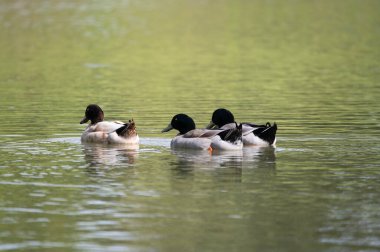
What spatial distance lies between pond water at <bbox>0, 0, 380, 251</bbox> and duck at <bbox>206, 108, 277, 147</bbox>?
0.29 m

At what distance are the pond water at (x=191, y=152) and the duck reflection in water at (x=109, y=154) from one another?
50mm

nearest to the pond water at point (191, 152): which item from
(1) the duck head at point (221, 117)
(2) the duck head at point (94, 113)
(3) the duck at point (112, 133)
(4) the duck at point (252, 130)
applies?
(4) the duck at point (252, 130)

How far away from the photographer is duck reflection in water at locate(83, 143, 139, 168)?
1863 cm

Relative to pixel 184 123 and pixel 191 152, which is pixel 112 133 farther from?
pixel 191 152

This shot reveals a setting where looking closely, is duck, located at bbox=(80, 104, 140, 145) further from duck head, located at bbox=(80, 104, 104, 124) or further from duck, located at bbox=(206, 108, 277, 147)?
duck, located at bbox=(206, 108, 277, 147)

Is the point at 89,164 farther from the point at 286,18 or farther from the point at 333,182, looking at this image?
the point at 286,18

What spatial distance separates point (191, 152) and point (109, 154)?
152 cm

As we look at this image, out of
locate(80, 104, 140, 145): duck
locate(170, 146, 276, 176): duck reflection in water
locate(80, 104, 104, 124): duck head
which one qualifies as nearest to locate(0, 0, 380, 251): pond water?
locate(170, 146, 276, 176): duck reflection in water

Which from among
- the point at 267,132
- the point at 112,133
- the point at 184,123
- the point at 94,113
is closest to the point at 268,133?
the point at 267,132

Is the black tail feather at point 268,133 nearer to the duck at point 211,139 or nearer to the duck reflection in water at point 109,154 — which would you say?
the duck at point 211,139

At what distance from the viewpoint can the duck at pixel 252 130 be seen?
2034 centimetres

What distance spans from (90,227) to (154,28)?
170 feet

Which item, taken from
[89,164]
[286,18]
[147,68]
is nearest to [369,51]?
[147,68]

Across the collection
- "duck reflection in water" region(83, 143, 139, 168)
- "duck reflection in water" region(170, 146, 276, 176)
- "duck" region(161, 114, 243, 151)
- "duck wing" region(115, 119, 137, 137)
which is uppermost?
"duck wing" region(115, 119, 137, 137)
